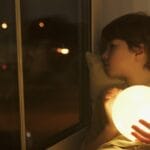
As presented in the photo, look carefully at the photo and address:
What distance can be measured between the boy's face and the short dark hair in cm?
4

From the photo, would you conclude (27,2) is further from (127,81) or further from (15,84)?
(127,81)

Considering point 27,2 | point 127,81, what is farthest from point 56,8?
point 127,81

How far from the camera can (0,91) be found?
1789mm

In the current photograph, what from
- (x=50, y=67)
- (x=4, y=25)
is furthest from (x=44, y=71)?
(x=4, y=25)

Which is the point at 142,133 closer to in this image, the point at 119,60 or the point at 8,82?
the point at 119,60

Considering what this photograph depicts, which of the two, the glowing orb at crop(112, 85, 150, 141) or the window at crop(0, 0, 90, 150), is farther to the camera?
the window at crop(0, 0, 90, 150)

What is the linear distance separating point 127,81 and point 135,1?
24.8 inches

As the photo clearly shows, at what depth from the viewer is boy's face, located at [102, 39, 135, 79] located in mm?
1729

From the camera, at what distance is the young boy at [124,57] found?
5.63 ft

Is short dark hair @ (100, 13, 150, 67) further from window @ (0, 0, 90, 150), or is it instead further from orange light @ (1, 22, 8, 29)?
orange light @ (1, 22, 8, 29)

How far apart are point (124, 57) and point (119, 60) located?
0.03m

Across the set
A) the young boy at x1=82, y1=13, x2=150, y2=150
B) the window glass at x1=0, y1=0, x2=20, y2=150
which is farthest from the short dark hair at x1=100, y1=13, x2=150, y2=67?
the window glass at x1=0, y1=0, x2=20, y2=150

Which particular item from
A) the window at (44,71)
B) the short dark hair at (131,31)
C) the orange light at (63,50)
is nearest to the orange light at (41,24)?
the window at (44,71)

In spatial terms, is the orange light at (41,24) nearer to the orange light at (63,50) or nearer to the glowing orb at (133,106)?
the orange light at (63,50)
